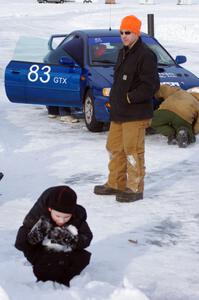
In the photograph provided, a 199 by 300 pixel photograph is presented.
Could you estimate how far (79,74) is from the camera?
34.3 feet

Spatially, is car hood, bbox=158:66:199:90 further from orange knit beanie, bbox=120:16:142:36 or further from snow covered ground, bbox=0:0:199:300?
orange knit beanie, bbox=120:16:142:36

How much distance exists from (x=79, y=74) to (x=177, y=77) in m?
1.43

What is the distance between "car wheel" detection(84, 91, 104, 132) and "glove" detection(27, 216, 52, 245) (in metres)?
5.91

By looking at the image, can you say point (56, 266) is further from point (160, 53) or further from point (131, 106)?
point (160, 53)

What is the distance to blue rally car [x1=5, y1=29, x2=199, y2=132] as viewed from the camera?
33.4 feet

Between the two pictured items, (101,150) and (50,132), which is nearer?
(101,150)

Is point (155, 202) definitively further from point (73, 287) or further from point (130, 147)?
point (73, 287)

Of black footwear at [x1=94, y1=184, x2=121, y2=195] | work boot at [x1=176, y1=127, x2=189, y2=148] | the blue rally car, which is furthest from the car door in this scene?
black footwear at [x1=94, y1=184, x2=121, y2=195]

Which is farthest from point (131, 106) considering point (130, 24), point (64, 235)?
point (64, 235)

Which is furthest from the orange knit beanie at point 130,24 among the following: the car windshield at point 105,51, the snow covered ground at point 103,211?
the car windshield at point 105,51

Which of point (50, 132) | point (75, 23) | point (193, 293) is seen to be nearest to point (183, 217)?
point (193, 293)

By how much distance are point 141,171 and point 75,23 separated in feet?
99.4

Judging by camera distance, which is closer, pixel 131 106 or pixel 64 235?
pixel 64 235

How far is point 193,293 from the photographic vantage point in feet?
14.8
